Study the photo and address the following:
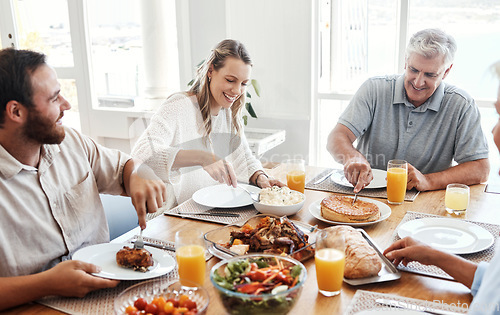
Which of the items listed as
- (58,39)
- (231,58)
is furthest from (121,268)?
(58,39)

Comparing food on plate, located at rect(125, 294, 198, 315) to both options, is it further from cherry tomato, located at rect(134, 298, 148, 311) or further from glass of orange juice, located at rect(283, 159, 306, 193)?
glass of orange juice, located at rect(283, 159, 306, 193)

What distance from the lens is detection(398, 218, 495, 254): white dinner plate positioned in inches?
56.7

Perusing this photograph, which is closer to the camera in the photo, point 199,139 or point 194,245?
point 194,245

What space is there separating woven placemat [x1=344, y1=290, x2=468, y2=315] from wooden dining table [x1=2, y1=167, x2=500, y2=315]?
0.02 metres

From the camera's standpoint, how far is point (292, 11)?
363cm

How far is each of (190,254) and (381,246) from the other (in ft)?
2.06

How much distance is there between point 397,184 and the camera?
1853 millimetres

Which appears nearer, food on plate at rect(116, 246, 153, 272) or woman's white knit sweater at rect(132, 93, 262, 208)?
food on plate at rect(116, 246, 153, 272)

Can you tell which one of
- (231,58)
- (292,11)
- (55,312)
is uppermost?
(292,11)

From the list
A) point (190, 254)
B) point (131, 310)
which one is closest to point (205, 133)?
point (190, 254)

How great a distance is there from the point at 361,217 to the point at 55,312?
1.00 m

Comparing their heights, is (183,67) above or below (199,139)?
above

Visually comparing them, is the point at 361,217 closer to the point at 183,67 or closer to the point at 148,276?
the point at 148,276

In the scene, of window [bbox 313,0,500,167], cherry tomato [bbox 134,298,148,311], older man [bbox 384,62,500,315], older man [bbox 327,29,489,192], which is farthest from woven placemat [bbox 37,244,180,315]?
window [bbox 313,0,500,167]
